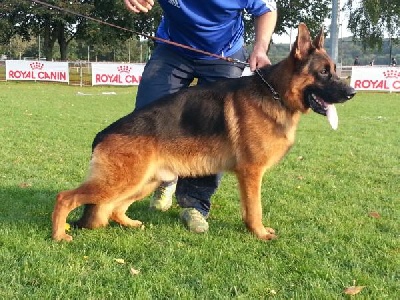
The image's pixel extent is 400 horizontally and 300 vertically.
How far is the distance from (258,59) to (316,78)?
681mm

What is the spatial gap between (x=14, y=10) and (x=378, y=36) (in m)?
37.3

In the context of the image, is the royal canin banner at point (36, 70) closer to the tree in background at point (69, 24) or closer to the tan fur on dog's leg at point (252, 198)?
the tree in background at point (69, 24)

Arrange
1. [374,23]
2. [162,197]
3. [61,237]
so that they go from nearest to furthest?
[61,237] < [162,197] < [374,23]

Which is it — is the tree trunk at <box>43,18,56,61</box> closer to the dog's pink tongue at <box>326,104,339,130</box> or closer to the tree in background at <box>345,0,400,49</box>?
the tree in background at <box>345,0,400,49</box>

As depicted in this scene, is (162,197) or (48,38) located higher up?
(48,38)

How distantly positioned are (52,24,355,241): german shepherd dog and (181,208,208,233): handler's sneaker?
39 cm

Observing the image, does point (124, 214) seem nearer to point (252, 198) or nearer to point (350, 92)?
point (252, 198)

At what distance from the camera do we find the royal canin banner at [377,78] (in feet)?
82.9

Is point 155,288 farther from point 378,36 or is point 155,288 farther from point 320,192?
point 378,36

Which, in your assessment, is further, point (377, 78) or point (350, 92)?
point (377, 78)

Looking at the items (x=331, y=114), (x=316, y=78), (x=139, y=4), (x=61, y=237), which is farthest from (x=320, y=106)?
(x=61, y=237)

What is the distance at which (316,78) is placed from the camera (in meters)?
4.04

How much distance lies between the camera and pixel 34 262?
11.3 ft

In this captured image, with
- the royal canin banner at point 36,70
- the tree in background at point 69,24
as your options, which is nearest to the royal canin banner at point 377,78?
the royal canin banner at point 36,70
